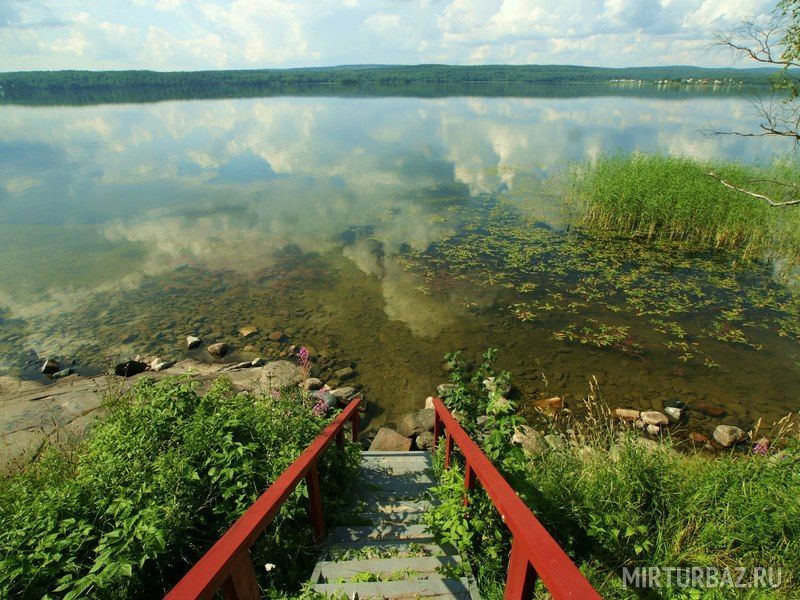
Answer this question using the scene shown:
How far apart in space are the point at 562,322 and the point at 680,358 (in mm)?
2823

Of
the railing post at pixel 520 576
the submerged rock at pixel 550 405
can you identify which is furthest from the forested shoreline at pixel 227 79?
the railing post at pixel 520 576

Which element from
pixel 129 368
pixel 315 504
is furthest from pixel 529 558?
pixel 129 368

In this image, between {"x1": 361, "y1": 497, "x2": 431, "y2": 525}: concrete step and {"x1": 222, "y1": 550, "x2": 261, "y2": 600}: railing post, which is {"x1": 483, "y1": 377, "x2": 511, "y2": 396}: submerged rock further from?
{"x1": 222, "y1": 550, "x2": 261, "y2": 600}: railing post

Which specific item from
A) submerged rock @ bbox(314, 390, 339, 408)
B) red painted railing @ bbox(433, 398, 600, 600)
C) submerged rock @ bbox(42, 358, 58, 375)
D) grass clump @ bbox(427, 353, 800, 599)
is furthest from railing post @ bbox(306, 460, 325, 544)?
submerged rock @ bbox(42, 358, 58, 375)

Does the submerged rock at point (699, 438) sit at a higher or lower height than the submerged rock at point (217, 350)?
lower

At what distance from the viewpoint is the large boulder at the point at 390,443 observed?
727 cm

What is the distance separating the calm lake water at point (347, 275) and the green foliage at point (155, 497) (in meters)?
4.46

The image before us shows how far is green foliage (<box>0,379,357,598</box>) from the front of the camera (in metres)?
2.74

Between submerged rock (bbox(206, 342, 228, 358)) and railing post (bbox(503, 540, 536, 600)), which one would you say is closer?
railing post (bbox(503, 540, 536, 600))

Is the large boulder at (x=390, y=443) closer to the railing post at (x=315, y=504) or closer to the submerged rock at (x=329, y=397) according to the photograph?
the submerged rock at (x=329, y=397)

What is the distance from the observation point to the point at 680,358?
9992 millimetres

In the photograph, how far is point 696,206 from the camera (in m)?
15.7

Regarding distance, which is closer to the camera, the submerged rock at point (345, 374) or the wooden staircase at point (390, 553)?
the wooden staircase at point (390, 553)

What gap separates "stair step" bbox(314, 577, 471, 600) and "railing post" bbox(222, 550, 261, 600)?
0.76 metres
